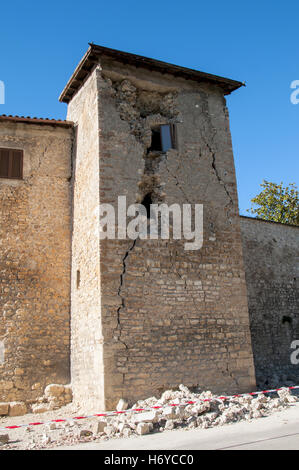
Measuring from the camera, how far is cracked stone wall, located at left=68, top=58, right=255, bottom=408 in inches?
335

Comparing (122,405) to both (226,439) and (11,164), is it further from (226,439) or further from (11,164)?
(11,164)

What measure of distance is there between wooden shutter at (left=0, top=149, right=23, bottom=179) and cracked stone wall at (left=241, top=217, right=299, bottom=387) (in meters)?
6.79

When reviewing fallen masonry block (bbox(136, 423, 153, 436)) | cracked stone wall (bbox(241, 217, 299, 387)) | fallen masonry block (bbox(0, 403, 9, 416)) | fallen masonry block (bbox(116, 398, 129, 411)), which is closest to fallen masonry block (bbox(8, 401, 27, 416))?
fallen masonry block (bbox(0, 403, 9, 416))

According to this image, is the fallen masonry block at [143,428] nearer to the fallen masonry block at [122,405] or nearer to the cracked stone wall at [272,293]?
the fallen masonry block at [122,405]

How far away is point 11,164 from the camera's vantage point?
35.9 ft

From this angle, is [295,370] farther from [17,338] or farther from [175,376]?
[17,338]

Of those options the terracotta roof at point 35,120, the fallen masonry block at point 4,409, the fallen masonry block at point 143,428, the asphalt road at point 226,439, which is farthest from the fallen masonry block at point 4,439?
the terracotta roof at point 35,120

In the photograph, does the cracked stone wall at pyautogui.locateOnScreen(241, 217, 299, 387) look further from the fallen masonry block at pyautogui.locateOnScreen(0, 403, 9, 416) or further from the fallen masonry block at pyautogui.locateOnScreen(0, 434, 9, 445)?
the fallen masonry block at pyautogui.locateOnScreen(0, 434, 9, 445)

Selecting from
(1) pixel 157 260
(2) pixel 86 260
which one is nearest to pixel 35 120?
(2) pixel 86 260

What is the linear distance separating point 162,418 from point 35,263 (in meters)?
5.18

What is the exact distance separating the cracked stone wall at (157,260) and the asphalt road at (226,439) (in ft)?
6.38

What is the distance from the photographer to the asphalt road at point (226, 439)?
5387 millimetres

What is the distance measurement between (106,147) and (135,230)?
1.92m
